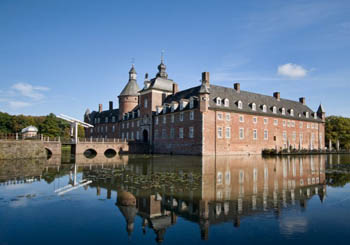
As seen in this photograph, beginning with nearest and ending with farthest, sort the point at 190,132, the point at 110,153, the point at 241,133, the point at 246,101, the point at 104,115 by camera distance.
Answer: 1. the point at 190,132
2. the point at 241,133
3. the point at 246,101
4. the point at 110,153
5. the point at 104,115

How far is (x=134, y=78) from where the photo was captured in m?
58.8

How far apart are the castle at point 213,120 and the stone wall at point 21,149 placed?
1859 centimetres

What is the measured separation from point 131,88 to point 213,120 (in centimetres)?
2594

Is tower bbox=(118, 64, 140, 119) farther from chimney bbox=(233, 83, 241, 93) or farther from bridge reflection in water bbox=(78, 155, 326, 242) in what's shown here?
bridge reflection in water bbox=(78, 155, 326, 242)

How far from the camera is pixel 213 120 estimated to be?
36688 millimetres

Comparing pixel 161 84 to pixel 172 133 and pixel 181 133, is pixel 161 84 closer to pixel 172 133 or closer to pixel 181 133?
pixel 172 133

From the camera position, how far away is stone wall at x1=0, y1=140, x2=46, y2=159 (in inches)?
1046

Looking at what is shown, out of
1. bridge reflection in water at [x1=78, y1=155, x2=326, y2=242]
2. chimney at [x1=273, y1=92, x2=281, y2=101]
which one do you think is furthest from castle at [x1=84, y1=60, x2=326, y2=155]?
bridge reflection in water at [x1=78, y1=155, x2=326, y2=242]

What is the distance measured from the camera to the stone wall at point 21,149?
87.1 feet

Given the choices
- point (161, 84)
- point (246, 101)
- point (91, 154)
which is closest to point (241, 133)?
point (246, 101)

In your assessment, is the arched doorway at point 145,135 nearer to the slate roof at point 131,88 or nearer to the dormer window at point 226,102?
the slate roof at point 131,88

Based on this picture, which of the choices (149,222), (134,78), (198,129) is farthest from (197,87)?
(149,222)

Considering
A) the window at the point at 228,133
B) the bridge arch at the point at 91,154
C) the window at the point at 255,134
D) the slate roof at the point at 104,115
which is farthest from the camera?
the slate roof at the point at 104,115

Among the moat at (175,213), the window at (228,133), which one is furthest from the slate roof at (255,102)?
the moat at (175,213)
